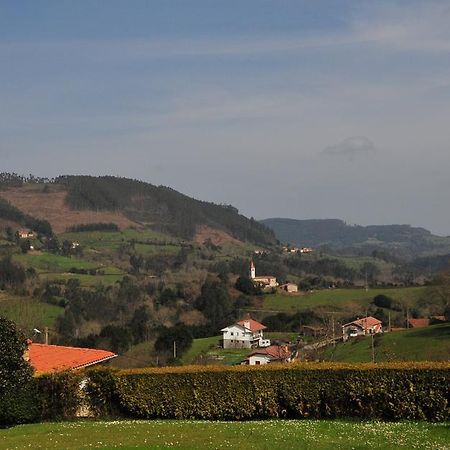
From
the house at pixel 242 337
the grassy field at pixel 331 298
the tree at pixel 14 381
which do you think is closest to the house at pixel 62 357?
the tree at pixel 14 381

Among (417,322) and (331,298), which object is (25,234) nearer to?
(331,298)

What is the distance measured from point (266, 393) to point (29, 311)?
65292 mm

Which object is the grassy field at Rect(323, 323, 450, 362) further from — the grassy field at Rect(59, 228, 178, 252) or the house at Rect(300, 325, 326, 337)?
the grassy field at Rect(59, 228, 178, 252)

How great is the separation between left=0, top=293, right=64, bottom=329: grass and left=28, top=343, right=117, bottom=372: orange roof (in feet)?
133

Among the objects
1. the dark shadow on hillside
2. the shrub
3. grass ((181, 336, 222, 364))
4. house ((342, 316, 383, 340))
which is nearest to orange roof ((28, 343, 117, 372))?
the shrub

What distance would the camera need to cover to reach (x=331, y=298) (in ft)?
338

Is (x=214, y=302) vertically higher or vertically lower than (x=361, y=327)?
higher

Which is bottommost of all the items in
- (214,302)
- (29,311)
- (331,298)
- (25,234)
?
(331,298)

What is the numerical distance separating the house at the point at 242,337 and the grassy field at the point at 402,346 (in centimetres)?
1670

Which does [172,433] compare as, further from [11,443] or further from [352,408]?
[352,408]

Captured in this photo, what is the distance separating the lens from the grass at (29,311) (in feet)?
246

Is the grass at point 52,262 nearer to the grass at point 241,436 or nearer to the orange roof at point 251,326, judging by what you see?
the orange roof at point 251,326

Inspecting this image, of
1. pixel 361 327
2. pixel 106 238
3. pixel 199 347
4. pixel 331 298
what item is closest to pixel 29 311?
pixel 199 347

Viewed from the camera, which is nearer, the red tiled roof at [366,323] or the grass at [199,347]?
the grass at [199,347]
